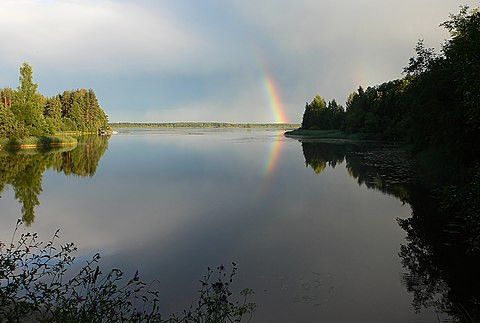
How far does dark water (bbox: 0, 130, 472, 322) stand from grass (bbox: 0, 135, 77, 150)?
1289 inches

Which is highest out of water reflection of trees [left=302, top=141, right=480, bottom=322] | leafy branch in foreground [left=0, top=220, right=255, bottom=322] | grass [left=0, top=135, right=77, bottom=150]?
leafy branch in foreground [left=0, top=220, right=255, bottom=322]

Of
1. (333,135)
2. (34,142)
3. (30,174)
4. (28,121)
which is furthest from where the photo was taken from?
(333,135)

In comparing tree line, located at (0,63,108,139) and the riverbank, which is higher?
tree line, located at (0,63,108,139)

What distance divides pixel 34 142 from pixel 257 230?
62.0m

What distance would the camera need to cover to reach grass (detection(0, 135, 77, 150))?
2453 inches

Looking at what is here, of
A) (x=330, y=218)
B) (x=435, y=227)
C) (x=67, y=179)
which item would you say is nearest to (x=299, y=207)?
(x=330, y=218)

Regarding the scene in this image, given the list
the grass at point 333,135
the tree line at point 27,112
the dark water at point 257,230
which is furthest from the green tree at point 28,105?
the grass at point 333,135

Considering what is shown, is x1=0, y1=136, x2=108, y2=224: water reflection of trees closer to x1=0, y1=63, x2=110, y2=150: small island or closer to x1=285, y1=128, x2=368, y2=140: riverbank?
x1=0, y1=63, x2=110, y2=150: small island

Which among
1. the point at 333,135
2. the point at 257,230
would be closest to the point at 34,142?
the point at 257,230

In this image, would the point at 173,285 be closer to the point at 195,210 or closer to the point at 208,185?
the point at 195,210

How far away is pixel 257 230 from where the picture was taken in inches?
644

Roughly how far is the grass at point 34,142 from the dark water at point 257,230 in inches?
1289

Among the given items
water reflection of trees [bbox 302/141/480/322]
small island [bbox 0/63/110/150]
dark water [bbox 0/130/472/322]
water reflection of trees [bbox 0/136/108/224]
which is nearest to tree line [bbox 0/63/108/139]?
small island [bbox 0/63/110/150]

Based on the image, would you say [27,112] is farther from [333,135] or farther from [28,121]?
[333,135]
